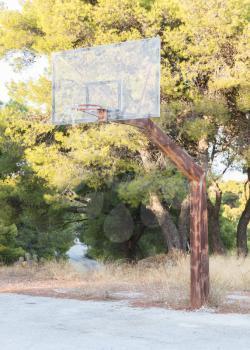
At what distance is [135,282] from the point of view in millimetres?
15828

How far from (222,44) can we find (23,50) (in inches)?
311

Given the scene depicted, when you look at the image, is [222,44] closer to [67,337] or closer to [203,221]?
[203,221]

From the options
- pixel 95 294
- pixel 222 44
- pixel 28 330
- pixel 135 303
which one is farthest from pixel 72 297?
pixel 222 44

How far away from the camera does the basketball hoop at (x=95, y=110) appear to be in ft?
40.1

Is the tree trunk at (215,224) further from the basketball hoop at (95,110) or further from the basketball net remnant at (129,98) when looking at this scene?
the basketball hoop at (95,110)

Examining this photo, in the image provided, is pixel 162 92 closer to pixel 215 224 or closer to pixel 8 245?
pixel 215 224

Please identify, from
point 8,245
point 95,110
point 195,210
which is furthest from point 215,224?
point 8,245

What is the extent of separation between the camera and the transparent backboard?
12.0 metres

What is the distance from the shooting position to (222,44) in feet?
63.3

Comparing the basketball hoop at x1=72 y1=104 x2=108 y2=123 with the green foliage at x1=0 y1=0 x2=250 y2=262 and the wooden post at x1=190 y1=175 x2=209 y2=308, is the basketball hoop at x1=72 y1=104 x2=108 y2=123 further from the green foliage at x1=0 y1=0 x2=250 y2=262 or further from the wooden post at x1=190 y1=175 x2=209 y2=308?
the green foliage at x1=0 y1=0 x2=250 y2=262

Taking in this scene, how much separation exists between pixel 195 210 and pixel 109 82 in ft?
10.3

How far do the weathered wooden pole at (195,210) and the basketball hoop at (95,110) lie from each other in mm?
594

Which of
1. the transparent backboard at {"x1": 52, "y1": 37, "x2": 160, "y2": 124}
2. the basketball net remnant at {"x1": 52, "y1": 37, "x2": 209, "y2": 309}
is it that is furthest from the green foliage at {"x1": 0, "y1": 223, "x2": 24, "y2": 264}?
the basketball net remnant at {"x1": 52, "y1": 37, "x2": 209, "y2": 309}

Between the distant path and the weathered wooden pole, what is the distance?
0.76 meters
